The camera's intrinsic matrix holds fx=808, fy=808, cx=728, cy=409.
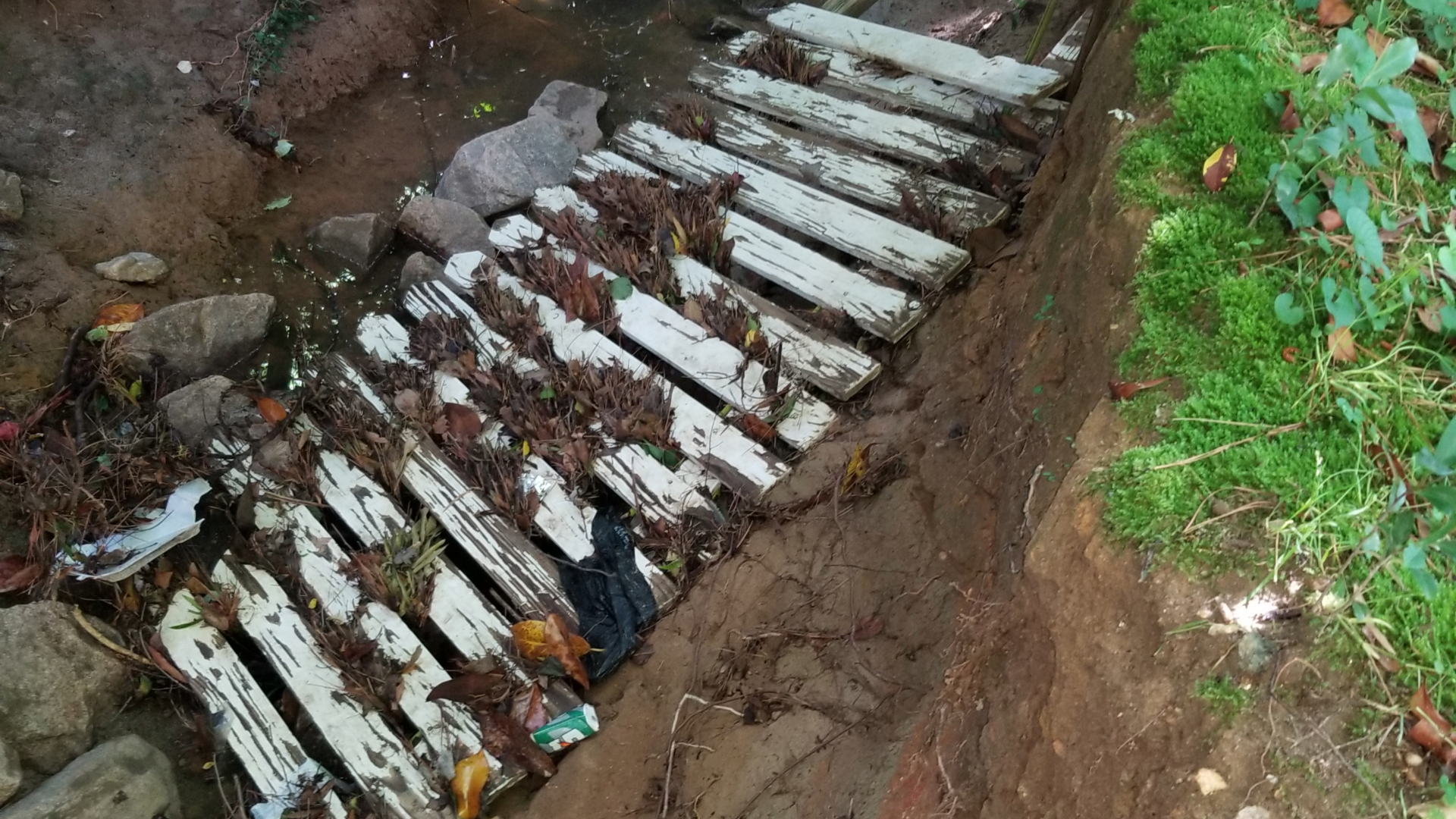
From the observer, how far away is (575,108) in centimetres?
457

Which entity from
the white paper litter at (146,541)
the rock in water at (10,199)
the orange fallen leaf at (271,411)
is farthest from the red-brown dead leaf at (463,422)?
the rock in water at (10,199)

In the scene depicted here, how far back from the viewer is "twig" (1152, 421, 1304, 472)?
1507 millimetres

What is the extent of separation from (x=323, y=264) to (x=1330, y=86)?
3995 millimetres

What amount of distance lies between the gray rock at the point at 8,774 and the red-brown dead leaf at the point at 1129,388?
2946 millimetres

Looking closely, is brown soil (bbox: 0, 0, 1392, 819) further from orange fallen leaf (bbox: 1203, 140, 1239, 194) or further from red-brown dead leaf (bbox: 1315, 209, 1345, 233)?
red-brown dead leaf (bbox: 1315, 209, 1345, 233)

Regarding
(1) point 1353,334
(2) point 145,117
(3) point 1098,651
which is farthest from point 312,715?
(2) point 145,117

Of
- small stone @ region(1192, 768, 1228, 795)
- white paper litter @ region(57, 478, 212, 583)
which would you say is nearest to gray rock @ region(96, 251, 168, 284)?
white paper litter @ region(57, 478, 212, 583)

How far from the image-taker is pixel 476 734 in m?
2.34

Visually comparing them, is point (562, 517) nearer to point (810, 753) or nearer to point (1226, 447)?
point (810, 753)

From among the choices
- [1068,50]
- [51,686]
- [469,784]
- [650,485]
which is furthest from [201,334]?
[1068,50]

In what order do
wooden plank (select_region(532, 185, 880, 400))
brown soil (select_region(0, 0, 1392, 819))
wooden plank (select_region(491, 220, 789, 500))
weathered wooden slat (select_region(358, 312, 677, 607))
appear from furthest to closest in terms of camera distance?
1. wooden plank (select_region(532, 185, 880, 400))
2. wooden plank (select_region(491, 220, 789, 500))
3. weathered wooden slat (select_region(358, 312, 677, 607))
4. brown soil (select_region(0, 0, 1392, 819))

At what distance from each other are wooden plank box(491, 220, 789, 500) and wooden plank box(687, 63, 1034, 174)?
1393 mm

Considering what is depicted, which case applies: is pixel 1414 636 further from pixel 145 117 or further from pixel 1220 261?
pixel 145 117

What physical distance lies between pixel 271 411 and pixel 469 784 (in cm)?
168
